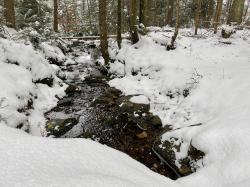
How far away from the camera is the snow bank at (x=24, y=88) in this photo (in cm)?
756

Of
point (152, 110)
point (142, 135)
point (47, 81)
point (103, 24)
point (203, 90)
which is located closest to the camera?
point (142, 135)

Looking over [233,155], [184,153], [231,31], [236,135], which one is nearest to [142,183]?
[233,155]

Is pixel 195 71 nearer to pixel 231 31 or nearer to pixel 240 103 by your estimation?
pixel 240 103

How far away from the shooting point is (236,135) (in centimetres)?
559

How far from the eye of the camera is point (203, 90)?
9094mm

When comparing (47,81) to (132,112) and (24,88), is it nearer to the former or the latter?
(24,88)

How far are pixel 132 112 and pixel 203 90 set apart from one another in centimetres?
252

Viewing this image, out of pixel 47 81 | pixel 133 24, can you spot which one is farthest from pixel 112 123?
pixel 133 24

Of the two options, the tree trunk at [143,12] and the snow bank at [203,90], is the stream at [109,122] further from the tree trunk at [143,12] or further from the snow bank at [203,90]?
the tree trunk at [143,12]

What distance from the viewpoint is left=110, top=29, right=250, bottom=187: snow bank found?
5.27 meters

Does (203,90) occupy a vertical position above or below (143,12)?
below

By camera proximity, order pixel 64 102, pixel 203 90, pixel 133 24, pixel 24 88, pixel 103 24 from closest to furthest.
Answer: pixel 24 88, pixel 203 90, pixel 64 102, pixel 103 24, pixel 133 24

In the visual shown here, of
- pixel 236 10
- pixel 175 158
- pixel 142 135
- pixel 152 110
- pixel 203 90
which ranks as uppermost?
pixel 236 10

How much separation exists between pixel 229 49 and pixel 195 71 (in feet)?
10.2
